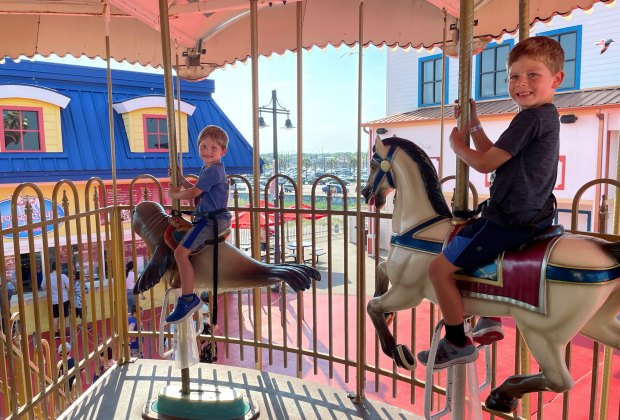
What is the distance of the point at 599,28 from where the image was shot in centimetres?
859

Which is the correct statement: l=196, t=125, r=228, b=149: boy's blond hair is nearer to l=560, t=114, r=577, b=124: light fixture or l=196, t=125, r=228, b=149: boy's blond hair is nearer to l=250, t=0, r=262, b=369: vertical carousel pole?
l=250, t=0, r=262, b=369: vertical carousel pole

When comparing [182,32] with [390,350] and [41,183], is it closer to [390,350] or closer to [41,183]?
[390,350]

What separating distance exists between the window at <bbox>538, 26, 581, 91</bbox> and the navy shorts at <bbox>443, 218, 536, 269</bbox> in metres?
8.84

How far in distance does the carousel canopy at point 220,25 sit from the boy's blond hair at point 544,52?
1824 millimetres

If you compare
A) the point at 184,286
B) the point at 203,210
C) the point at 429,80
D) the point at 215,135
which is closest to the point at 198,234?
the point at 203,210

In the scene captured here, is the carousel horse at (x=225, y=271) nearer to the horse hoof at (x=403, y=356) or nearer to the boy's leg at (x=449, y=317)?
the horse hoof at (x=403, y=356)

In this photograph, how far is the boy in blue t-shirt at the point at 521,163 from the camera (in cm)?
139

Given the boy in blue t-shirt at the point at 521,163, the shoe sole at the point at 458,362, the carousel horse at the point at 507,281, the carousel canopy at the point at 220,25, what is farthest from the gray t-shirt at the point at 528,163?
the carousel canopy at the point at 220,25

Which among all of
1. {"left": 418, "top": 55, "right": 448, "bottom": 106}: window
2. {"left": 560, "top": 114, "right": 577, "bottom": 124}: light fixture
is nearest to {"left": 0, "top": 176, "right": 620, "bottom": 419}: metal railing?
{"left": 560, "top": 114, "right": 577, "bottom": 124}: light fixture

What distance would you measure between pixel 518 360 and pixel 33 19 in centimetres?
428

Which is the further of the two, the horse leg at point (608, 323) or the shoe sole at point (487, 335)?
the shoe sole at point (487, 335)

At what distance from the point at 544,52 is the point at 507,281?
672 millimetres

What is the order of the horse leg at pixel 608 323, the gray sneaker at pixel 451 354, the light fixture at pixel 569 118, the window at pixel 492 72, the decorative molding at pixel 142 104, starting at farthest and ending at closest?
the window at pixel 492 72
the decorative molding at pixel 142 104
the light fixture at pixel 569 118
the gray sneaker at pixel 451 354
the horse leg at pixel 608 323

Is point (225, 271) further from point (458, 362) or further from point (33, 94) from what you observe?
point (33, 94)
